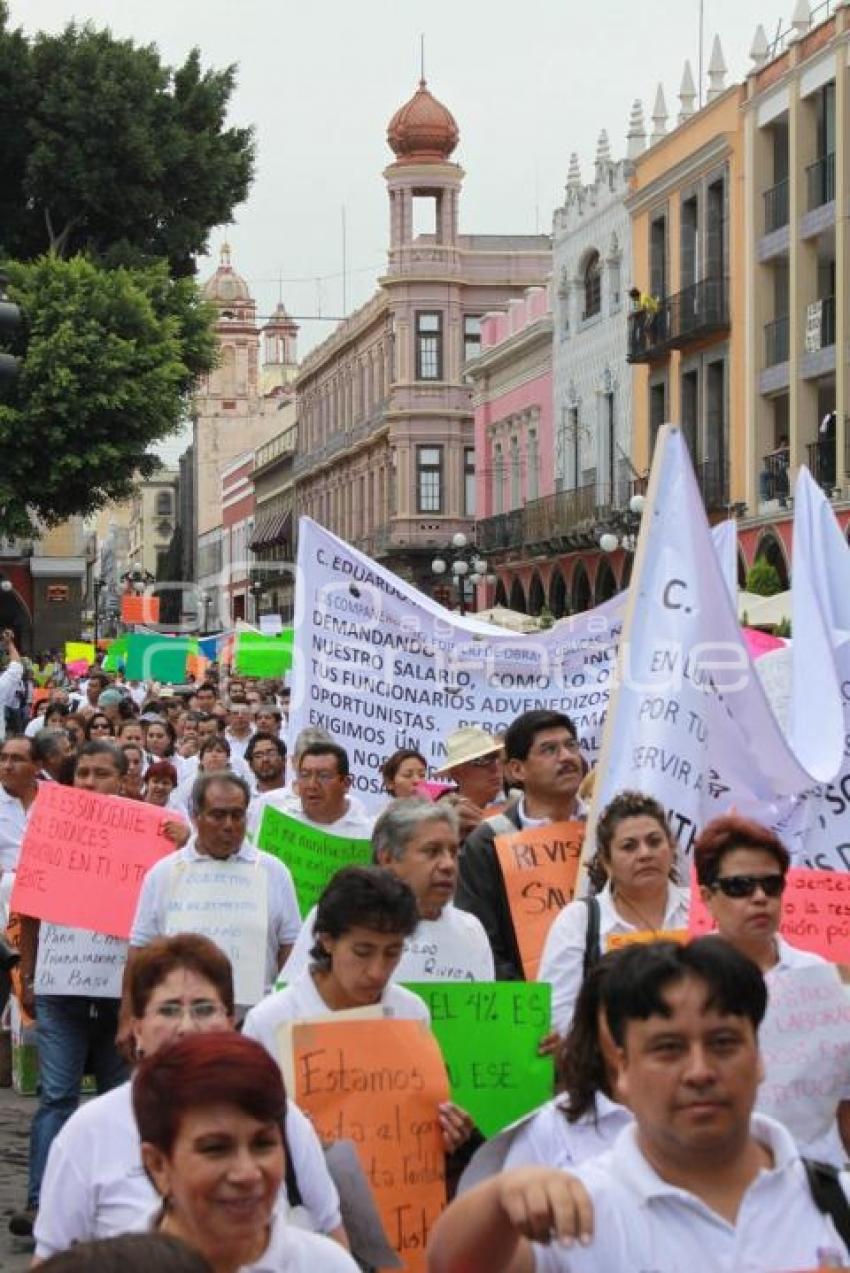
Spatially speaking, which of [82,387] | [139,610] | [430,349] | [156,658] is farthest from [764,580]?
[430,349]

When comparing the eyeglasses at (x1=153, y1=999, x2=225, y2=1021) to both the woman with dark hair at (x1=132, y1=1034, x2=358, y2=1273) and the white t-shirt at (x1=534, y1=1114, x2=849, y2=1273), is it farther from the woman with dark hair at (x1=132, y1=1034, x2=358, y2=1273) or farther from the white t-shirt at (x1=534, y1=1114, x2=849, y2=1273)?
the white t-shirt at (x1=534, y1=1114, x2=849, y2=1273)

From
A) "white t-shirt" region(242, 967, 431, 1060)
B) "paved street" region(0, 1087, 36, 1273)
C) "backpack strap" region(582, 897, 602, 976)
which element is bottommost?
"paved street" region(0, 1087, 36, 1273)

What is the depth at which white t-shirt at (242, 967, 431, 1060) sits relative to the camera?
5.58 m

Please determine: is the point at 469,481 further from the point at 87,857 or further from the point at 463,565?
the point at 87,857

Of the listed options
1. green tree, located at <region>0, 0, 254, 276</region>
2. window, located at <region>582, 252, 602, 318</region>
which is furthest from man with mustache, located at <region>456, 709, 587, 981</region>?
window, located at <region>582, 252, 602, 318</region>

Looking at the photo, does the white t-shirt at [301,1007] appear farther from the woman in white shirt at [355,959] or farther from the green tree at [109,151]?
the green tree at [109,151]

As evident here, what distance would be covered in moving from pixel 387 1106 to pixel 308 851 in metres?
3.60

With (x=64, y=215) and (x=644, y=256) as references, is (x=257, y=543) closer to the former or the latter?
(x=644, y=256)

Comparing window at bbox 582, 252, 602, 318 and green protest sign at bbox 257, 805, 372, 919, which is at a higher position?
window at bbox 582, 252, 602, 318

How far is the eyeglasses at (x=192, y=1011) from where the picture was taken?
492 centimetres

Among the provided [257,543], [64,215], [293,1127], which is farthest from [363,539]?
[293,1127]

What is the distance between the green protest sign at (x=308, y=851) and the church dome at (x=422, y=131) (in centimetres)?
6712

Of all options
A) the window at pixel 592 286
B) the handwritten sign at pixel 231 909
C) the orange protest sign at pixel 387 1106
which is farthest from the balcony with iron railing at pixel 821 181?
the orange protest sign at pixel 387 1106

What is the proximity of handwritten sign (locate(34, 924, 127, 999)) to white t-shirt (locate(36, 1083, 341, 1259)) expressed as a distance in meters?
3.96
